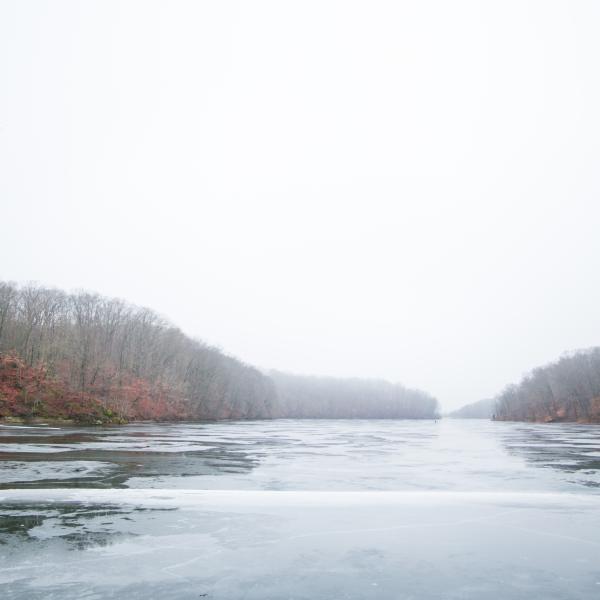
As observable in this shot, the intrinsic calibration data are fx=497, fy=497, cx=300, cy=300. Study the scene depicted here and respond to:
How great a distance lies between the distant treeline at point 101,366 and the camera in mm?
52875

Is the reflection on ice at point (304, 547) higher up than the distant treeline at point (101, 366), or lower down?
lower down

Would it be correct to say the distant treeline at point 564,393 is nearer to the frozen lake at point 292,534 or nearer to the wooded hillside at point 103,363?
the wooded hillside at point 103,363

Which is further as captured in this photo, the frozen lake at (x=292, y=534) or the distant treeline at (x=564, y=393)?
the distant treeline at (x=564, y=393)

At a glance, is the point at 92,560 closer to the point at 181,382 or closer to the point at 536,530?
the point at 536,530

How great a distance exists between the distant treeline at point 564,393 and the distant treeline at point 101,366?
74289 mm

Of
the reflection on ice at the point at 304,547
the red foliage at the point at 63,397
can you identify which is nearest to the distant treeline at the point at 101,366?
the red foliage at the point at 63,397

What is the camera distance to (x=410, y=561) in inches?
250

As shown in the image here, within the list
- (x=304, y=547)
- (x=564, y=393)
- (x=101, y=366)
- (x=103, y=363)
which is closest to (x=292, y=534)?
(x=304, y=547)

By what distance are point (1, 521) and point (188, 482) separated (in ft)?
16.0

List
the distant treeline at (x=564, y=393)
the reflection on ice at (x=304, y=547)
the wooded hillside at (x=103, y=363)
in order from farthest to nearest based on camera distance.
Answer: the distant treeline at (x=564, y=393) < the wooded hillside at (x=103, y=363) < the reflection on ice at (x=304, y=547)

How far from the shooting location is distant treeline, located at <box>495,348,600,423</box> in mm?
107438

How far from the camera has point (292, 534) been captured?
7.67 meters

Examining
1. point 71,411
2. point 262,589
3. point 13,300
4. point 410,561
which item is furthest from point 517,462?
point 13,300

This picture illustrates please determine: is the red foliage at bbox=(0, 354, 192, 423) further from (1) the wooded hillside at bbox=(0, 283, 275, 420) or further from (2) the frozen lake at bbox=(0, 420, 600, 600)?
(2) the frozen lake at bbox=(0, 420, 600, 600)
